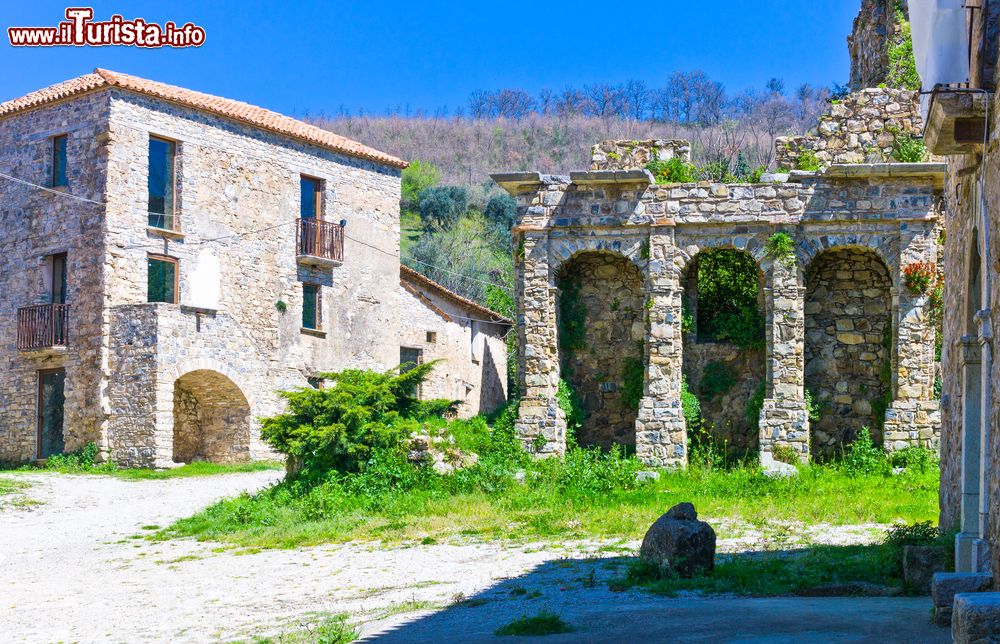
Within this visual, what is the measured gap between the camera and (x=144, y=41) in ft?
79.4

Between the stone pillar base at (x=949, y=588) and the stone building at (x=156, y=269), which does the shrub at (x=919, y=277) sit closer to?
the stone pillar base at (x=949, y=588)

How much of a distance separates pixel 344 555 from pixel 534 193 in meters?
8.36

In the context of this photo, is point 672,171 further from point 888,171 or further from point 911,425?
point 911,425

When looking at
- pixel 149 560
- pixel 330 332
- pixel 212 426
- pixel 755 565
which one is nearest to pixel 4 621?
pixel 149 560

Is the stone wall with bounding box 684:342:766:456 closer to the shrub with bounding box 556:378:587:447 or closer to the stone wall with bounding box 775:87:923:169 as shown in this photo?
the shrub with bounding box 556:378:587:447

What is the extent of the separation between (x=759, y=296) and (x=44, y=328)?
1775 cm

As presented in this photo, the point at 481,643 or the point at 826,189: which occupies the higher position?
the point at 826,189

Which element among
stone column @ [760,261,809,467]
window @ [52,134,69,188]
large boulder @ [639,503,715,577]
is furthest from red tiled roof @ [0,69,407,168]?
large boulder @ [639,503,715,577]

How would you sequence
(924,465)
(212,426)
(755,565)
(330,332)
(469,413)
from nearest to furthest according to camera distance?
(755,565), (924,465), (212,426), (330,332), (469,413)

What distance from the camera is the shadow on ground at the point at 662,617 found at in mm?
7449

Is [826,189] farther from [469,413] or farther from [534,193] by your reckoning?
[469,413]

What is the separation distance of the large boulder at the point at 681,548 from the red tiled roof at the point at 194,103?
20.9 m

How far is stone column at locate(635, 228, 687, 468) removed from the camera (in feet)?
60.7

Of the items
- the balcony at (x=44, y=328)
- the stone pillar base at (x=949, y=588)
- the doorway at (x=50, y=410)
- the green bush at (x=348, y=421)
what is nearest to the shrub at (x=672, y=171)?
the green bush at (x=348, y=421)
